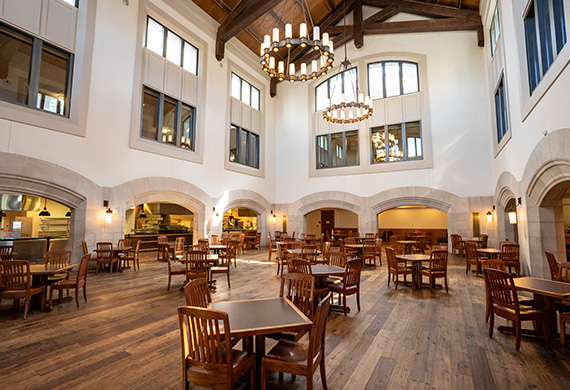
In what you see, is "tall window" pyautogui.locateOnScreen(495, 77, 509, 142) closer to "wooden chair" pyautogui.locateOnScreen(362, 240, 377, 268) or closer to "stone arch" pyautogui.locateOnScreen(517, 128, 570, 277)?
"stone arch" pyautogui.locateOnScreen(517, 128, 570, 277)

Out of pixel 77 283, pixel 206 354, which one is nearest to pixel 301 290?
pixel 206 354

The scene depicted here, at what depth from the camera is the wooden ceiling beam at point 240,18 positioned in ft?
35.4

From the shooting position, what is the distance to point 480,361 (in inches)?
127

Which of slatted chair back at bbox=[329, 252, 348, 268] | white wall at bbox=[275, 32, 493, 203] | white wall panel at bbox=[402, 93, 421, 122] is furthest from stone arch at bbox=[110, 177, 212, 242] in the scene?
white wall panel at bbox=[402, 93, 421, 122]

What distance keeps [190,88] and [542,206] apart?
11.7 m

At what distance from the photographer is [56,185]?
25.2 feet

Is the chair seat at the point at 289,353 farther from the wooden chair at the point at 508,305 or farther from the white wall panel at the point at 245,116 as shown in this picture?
the white wall panel at the point at 245,116

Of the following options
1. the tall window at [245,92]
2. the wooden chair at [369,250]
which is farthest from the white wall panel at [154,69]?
the wooden chair at [369,250]

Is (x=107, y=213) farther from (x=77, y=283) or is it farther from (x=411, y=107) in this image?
(x=411, y=107)

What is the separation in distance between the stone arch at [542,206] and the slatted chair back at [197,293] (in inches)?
253

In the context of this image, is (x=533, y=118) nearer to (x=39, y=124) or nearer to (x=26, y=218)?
(x=39, y=124)

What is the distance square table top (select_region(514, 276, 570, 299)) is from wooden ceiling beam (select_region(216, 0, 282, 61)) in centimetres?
1098

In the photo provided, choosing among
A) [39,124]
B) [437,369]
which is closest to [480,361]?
[437,369]

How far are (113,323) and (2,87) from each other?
6838mm
